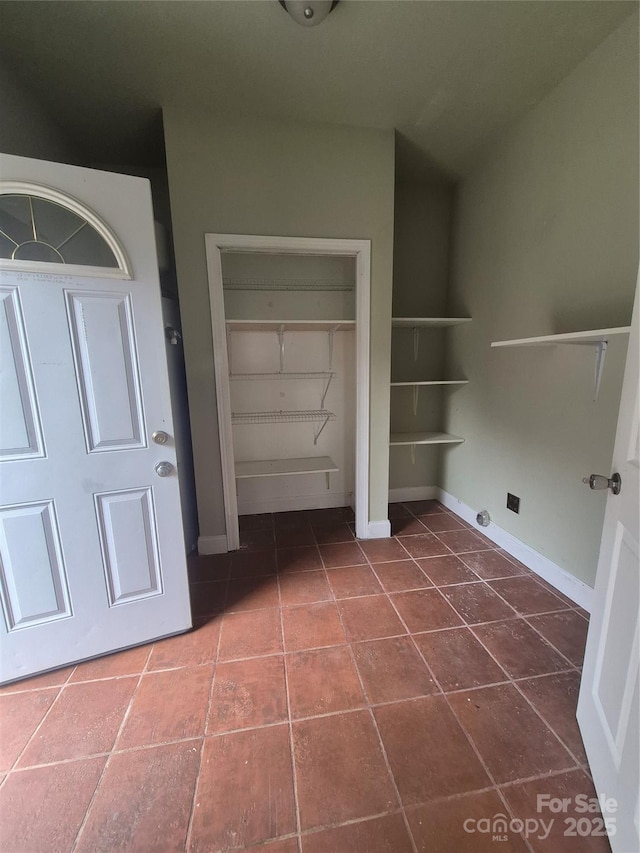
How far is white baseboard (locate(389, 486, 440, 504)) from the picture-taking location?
3.27 meters

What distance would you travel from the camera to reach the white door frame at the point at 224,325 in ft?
6.88

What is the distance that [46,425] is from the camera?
1358 mm

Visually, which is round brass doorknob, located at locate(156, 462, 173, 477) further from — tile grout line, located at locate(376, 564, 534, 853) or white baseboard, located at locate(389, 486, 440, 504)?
white baseboard, located at locate(389, 486, 440, 504)

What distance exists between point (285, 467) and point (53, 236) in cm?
205

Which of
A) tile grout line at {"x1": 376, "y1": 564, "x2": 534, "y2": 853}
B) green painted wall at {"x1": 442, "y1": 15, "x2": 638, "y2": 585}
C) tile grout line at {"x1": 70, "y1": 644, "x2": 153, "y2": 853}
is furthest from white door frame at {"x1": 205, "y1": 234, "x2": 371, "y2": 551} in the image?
tile grout line at {"x1": 376, "y1": 564, "x2": 534, "y2": 853}

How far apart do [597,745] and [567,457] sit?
4.24 feet

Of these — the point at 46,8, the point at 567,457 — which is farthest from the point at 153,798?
the point at 46,8

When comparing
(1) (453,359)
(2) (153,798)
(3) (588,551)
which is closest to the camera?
(2) (153,798)

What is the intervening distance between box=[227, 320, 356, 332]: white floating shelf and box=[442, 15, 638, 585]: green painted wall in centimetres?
106

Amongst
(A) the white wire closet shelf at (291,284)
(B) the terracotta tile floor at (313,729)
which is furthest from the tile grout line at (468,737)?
(A) the white wire closet shelf at (291,284)

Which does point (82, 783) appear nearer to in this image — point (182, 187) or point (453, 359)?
point (182, 187)

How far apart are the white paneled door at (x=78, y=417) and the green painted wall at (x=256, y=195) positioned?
0.68m

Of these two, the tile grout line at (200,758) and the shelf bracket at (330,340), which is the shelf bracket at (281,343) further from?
the tile grout line at (200,758)

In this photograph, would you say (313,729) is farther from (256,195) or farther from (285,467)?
(256,195)
